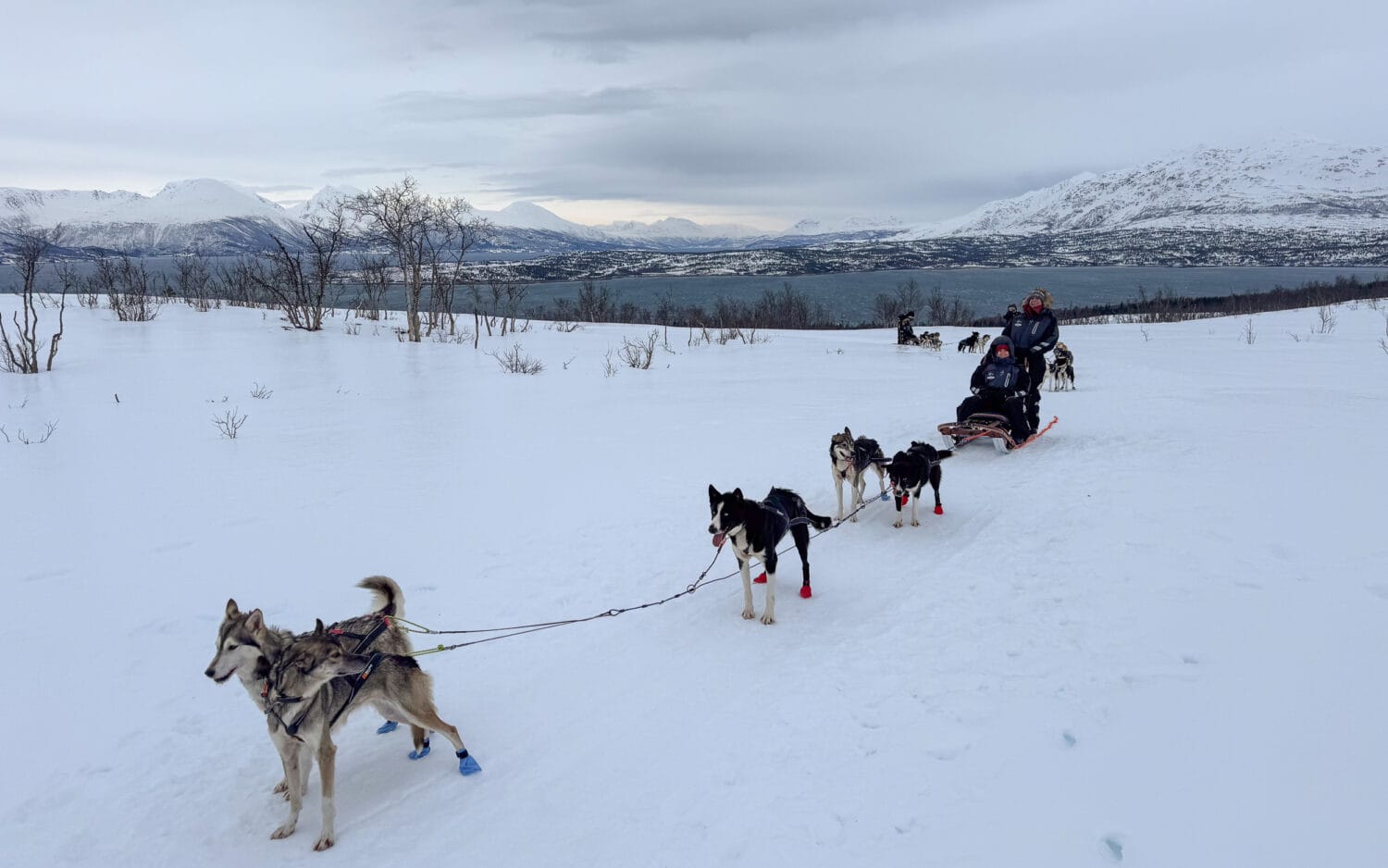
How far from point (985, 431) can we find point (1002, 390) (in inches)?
37.4

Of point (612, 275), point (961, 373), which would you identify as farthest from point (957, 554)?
point (612, 275)

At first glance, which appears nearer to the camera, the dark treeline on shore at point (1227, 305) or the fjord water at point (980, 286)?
the dark treeline on shore at point (1227, 305)

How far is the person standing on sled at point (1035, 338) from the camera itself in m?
10.8

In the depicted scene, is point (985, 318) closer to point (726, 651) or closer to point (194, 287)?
point (194, 287)

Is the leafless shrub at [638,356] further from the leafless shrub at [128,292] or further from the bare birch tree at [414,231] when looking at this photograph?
the leafless shrub at [128,292]

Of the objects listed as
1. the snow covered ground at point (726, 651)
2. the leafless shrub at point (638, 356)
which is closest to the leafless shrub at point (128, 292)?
the leafless shrub at point (638, 356)

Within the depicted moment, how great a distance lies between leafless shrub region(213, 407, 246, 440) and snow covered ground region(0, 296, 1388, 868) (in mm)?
348

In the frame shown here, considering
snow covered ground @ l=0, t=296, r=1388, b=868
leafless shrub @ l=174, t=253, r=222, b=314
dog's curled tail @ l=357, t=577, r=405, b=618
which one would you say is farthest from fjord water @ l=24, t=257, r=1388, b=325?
dog's curled tail @ l=357, t=577, r=405, b=618

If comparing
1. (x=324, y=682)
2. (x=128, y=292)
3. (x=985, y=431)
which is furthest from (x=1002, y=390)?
(x=128, y=292)

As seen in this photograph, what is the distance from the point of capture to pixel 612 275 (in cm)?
13188

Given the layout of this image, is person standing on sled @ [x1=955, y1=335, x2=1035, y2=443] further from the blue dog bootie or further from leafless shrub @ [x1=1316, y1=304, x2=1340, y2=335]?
leafless shrub @ [x1=1316, y1=304, x2=1340, y2=335]

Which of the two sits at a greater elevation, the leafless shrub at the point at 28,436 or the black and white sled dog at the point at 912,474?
the leafless shrub at the point at 28,436

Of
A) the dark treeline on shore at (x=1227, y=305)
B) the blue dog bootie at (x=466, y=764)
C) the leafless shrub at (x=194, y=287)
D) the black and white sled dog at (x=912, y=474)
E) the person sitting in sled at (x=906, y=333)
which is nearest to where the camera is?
the blue dog bootie at (x=466, y=764)

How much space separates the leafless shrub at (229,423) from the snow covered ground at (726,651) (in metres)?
0.35
